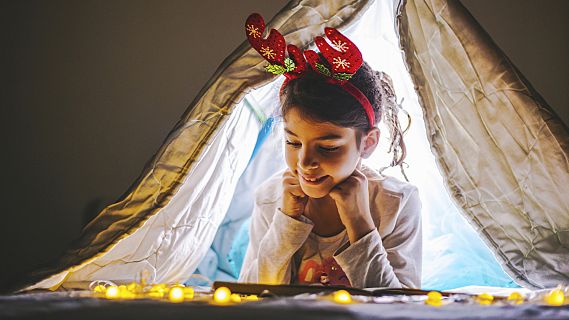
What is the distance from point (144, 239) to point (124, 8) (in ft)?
2.91

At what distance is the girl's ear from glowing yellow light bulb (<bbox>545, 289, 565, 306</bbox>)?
567 millimetres

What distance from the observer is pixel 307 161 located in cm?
161

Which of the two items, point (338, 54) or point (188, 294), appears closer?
point (188, 294)

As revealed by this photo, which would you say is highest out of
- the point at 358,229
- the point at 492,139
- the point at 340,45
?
the point at 340,45

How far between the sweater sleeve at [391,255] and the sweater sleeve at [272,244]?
0.39 feet

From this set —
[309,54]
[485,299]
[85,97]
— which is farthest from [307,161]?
[85,97]

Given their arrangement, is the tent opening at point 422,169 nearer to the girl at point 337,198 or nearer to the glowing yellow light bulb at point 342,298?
the girl at point 337,198

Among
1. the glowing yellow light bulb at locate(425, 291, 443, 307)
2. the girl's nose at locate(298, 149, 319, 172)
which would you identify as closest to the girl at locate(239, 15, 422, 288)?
the girl's nose at locate(298, 149, 319, 172)

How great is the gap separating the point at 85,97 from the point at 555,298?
157 centimetres

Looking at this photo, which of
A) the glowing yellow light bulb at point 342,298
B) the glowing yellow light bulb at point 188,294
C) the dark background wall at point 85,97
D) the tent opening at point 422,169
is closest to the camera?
the glowing yellow light bulb at point 342,298

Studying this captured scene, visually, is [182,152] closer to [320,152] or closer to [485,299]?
[320,152]

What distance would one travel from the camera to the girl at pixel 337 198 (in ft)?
5.22

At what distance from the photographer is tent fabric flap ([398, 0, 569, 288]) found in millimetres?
1416

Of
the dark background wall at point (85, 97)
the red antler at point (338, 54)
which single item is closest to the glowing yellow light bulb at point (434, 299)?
the red antler at point (338, 54)
